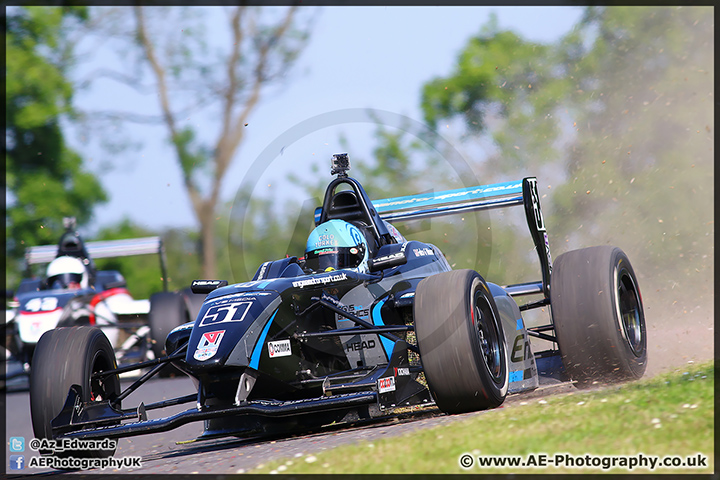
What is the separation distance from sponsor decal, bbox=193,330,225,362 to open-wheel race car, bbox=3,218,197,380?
5.98 m

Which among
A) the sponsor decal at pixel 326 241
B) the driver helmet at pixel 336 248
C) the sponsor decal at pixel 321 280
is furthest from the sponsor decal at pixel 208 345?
the sponsor decal at pixel 326 241

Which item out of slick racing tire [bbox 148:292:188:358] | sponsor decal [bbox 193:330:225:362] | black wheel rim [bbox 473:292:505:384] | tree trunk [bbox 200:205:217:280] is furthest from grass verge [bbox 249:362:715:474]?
tree trunk [bbox 200:205:217:280]

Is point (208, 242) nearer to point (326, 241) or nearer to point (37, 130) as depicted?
point (37, 130)

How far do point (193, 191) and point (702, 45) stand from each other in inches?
702

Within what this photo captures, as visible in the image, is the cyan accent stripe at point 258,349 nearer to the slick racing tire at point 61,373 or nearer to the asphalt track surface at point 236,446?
the asphalt track surface at point 236,446

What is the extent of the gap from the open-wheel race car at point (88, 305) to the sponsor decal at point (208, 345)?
236 inches

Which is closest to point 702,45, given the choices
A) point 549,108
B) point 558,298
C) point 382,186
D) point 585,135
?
point 585,135

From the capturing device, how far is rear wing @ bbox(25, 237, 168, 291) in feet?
49.0

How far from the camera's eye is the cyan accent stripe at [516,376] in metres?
7.16

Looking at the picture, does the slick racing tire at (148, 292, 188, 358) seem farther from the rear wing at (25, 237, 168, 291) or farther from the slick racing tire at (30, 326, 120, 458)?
the slick racing tire at (30, 326, 120, 458)

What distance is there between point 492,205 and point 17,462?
5.46 meters

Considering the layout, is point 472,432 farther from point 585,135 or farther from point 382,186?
point 382,186

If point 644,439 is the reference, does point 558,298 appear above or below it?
above

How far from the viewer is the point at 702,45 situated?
62.2ft
